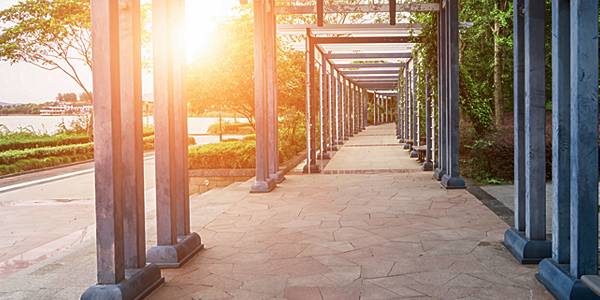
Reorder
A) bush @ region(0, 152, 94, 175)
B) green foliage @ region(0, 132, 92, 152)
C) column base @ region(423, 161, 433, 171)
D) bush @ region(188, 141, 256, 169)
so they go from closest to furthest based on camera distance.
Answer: column base @ region(423, 161, 433, 171)
bush @ region(188, 141, 256, 169)
bush @ region(0, 152, 94, 175)
green foliage @ region(0, 132, 92, 152)

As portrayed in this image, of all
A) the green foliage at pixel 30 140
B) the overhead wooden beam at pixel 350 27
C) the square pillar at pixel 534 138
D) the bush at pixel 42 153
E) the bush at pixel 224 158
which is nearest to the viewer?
the square pillar at pixel 534 138

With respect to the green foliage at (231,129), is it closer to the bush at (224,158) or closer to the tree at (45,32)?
the tree at (45,32)

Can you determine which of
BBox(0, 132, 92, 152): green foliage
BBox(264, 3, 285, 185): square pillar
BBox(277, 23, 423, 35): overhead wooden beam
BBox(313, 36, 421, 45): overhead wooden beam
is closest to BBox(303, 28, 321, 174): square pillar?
BBox(313, 36, 421, 45): overhead wooden beam

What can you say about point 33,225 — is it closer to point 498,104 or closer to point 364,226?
point 364,226

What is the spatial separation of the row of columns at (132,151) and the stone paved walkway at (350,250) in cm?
29

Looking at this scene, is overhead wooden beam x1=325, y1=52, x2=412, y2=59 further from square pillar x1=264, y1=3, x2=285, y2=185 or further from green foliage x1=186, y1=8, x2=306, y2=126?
square pillar x1=264, y1=3, x2=285, y2=185

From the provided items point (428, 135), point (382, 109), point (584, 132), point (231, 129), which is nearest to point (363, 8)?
point (428, 135)

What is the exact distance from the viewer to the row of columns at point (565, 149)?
357 centimetres

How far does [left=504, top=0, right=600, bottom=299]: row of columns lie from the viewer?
3.57 m

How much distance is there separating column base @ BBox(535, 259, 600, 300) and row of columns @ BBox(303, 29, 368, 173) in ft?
26.7

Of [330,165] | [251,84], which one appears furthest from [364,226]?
[251,84]

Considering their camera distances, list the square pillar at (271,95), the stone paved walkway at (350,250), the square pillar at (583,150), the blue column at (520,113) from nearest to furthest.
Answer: the square pillar at (583,150) < the stone paved walkway at (350,250) < the blue column at (520,113) < the square pillar at (271,95)

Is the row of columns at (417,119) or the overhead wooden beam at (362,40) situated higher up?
the overhead wooden beam at (362,40)

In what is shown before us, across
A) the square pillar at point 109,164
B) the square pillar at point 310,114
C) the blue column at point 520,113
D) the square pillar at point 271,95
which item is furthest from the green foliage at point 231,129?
the square pillar at point 109,164
